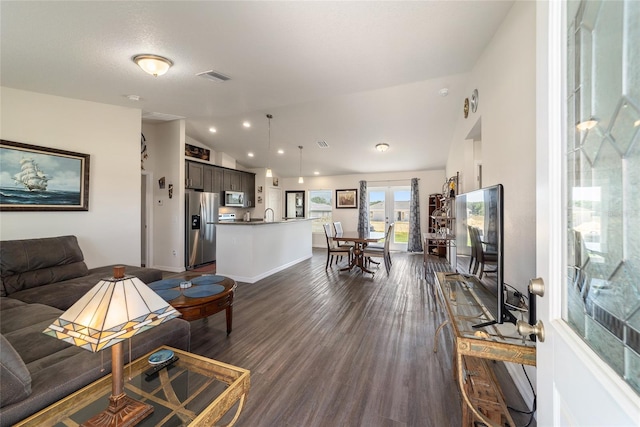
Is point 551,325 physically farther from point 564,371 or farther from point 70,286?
point 70,286

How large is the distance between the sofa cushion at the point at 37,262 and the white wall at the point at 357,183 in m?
6.13

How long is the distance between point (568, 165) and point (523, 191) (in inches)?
47.8

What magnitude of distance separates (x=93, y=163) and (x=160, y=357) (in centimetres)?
353

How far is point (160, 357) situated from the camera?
1.32 m

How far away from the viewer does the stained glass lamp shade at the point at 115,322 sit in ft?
2.77

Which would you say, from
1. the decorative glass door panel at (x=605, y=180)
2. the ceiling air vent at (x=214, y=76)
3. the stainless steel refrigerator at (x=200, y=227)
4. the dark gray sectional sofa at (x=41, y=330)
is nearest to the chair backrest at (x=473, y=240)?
the decorative glass door panel at (x=605, y=180)

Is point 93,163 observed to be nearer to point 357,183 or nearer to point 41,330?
point 41,330

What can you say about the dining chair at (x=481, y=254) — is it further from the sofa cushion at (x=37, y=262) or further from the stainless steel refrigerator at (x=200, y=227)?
the stainless steel refrigerator at (x=200, y=227)

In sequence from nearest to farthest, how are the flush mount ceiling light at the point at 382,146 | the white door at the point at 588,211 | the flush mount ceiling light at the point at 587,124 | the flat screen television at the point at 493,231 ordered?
the white door at the point at 588,211
the flush mount ceiling light at the point at 587,124
the flat screen television at the point at 493,231
the flush mount ceiling light at the point at 382,146

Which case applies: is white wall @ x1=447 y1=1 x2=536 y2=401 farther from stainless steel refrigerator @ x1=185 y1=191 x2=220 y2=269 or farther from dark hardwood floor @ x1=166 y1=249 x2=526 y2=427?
stainless steel refrigerator @ x1=185 y1=191 x2=220 y2=269

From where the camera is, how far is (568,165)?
0.72 meters

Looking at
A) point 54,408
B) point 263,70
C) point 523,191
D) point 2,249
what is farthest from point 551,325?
point 2,249

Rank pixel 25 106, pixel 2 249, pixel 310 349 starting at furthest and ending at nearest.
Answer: pixel 25 106
pixel 2 249
pixel 310 349

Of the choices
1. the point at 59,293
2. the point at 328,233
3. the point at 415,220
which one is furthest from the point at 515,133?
the point at 415,220
